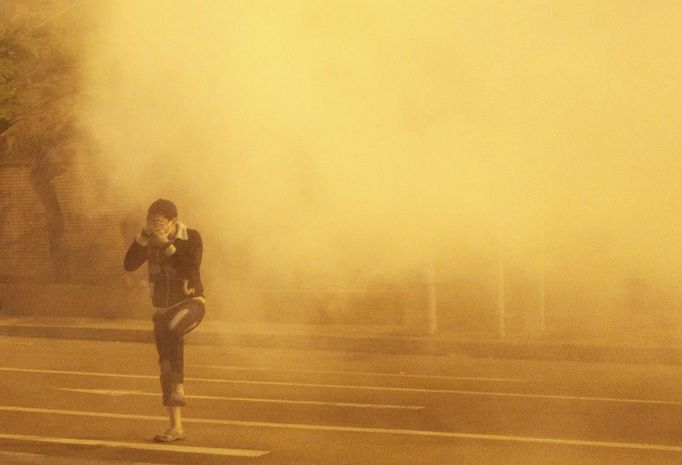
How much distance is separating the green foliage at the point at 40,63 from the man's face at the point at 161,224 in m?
0.69

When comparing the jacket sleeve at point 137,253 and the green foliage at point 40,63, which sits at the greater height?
the green foliage at point 40,63

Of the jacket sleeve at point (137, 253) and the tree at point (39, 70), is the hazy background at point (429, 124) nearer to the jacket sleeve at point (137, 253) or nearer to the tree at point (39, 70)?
the tree at point (39, 70)

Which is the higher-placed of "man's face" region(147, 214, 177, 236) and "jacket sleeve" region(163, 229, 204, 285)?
"man's face" region(147, 214, 177, 236)

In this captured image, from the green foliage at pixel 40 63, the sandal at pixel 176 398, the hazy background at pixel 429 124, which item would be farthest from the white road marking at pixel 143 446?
the hazy background at pixel 429 124

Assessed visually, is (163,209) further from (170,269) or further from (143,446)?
(143,446)

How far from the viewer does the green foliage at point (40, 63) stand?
15.9 ft

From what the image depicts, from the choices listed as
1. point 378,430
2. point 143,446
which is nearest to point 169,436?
point 143,446

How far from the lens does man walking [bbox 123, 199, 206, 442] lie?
7.55 m

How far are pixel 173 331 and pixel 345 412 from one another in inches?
88.6

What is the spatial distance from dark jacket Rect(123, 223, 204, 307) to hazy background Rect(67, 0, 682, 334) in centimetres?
239

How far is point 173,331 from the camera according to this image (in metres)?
7.85

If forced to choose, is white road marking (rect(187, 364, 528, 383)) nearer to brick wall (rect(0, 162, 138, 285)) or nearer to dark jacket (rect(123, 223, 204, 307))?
dark jacket (rect(123, 223, 204, 307))

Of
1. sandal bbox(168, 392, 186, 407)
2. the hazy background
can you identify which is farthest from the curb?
the hazy background

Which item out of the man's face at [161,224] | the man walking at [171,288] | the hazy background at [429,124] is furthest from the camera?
the man walking at [171,288]
